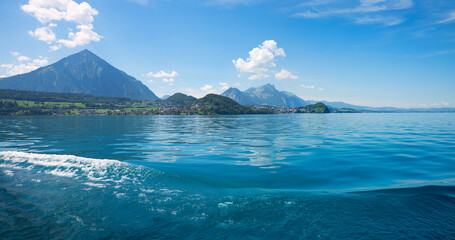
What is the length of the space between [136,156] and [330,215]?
1614 centimetres

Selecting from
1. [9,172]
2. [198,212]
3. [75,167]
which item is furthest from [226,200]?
[9,172]

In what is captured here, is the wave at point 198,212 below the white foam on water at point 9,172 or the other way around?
the other way around

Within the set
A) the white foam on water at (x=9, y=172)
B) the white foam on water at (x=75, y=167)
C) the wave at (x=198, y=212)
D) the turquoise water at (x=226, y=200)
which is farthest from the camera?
the white foam on water at (x=9, y=172)

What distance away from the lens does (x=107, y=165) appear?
12.9 m

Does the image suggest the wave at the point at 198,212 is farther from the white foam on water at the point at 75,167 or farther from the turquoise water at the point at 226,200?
the white foam on water at the point at 75,167

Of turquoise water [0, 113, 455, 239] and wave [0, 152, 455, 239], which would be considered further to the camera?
turquoise water [0, 113, 455, 239]

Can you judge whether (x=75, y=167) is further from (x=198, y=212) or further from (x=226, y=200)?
(x=226, y=200)

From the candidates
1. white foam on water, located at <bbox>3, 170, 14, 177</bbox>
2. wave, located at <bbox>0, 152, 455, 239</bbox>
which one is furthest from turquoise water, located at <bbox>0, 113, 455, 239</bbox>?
white foam on water, located at <bbox>3, 170, 14, 177</bbox>

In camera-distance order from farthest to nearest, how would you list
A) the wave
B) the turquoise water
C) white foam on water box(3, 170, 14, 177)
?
white foam on water box(3, 170, 14, 177) < the turquoise water < the wave

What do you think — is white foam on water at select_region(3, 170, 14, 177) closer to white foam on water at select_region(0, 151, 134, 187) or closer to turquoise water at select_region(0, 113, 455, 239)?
white foam on water at select_region(0, 151, 134, 187)

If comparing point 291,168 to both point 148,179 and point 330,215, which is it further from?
point 148,179

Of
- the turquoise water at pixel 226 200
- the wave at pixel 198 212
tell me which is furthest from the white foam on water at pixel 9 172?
the wave at pixel 198 212

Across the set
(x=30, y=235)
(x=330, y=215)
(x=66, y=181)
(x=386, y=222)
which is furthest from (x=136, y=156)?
(x=386, y=222)

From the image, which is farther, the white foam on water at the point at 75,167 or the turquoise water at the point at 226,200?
the white foam on water at the point at 75,167
